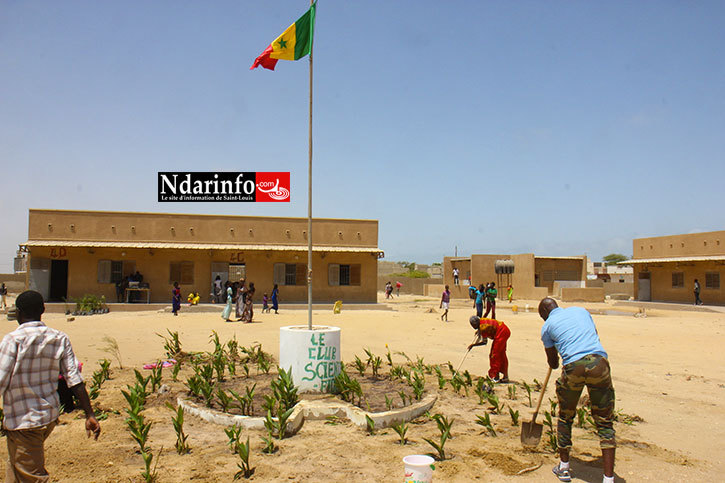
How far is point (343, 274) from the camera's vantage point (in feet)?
91.0

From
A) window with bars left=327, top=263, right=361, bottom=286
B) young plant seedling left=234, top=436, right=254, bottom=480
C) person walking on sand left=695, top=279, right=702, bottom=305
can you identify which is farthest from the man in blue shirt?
person walking on sand left=695, top=279, right=702, bottom=305

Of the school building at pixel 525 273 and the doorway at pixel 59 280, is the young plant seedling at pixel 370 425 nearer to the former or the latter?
the doorway at pixel 59 280

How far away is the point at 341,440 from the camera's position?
18.3ft

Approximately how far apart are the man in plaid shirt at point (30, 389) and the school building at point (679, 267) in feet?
105

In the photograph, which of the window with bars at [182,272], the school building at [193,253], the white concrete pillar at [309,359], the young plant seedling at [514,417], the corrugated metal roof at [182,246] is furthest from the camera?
the window with bars at [182,272]

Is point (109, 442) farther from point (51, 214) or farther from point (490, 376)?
point (51, 214)

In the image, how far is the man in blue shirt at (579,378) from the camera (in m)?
4.44

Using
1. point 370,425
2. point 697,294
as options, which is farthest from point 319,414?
point 697,294

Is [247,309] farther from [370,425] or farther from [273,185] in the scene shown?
[370,425]

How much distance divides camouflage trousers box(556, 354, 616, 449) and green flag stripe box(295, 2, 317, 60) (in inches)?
252

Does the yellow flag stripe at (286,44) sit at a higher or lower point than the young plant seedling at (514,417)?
higher

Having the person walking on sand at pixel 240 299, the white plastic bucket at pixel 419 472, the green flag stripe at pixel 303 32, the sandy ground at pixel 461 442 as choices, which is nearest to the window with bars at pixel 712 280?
the sandy ground at pixel 461 442

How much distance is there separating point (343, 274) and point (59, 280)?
14330mm

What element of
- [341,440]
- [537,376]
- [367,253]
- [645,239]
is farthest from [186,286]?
[645,239]
